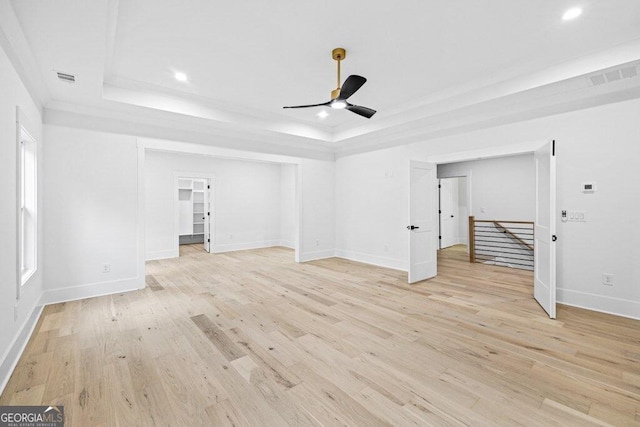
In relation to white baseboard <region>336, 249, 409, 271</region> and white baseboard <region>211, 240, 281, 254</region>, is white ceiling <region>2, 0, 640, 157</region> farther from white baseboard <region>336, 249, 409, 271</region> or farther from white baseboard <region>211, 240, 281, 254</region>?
white baseboard <region>211, 240, 281, 254</region>

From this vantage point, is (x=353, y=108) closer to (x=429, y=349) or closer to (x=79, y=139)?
(x=429, y=349)

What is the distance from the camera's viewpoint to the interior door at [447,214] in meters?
8.66

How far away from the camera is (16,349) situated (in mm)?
2418

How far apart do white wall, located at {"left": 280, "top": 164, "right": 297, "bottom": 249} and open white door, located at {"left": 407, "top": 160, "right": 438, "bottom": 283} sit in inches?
179

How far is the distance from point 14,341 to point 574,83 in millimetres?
6362

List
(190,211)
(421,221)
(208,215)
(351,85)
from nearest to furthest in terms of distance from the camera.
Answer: (351,85)
(421,221)
(208,215)
(190,211)

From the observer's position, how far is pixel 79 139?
13.1 feet

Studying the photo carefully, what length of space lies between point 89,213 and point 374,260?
16.8 ft

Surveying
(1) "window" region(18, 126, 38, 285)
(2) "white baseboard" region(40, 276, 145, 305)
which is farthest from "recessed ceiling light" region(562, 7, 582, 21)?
(2) "white baseboard" region(40, 276, 145, 305)

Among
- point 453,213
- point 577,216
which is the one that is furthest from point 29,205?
point 453,213

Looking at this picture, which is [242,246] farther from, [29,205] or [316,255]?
[29,205]

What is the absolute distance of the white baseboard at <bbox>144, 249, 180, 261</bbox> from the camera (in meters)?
6.91

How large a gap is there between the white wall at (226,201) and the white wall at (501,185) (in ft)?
16.8

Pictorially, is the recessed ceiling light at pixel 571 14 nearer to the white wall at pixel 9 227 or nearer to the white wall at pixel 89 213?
the white wall at pixel 9 227
